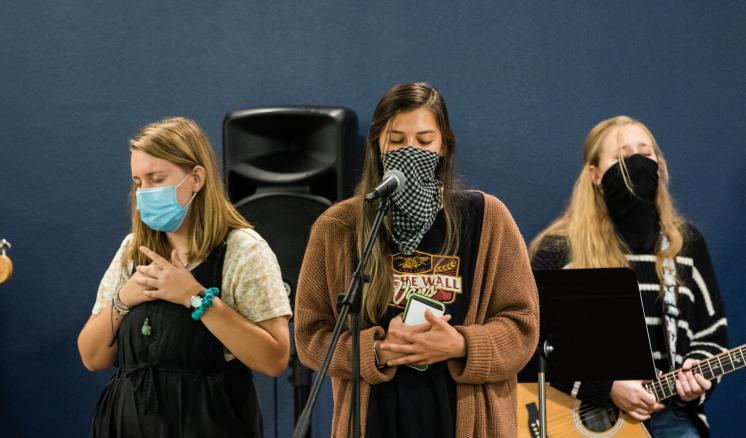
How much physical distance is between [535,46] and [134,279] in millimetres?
2236

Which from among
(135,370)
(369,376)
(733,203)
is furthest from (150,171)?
(733,203)

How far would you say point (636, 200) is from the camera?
299cm

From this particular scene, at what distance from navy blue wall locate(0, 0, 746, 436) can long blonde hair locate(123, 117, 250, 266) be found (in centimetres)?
163

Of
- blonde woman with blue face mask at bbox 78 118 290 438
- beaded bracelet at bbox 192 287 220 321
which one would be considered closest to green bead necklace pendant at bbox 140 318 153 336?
blonde woman with blue face mask at bbox 78 118 290 438

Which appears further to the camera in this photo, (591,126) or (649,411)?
(591,126)

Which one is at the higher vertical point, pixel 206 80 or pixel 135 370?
pixel 206 80

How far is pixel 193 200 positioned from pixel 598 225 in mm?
1488

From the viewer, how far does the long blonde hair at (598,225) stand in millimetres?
2986

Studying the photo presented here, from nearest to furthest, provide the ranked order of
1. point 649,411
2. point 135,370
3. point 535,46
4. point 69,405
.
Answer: point 135,370 < point 649,411 < point 535,46 < point 69,405

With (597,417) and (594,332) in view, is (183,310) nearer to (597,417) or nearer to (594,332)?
(594,332)

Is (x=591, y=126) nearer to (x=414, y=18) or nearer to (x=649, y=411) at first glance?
(x=414, y=18)

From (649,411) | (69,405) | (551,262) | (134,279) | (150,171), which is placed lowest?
(69,405)

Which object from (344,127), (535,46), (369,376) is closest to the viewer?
(369,376)

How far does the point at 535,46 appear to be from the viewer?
377cm
